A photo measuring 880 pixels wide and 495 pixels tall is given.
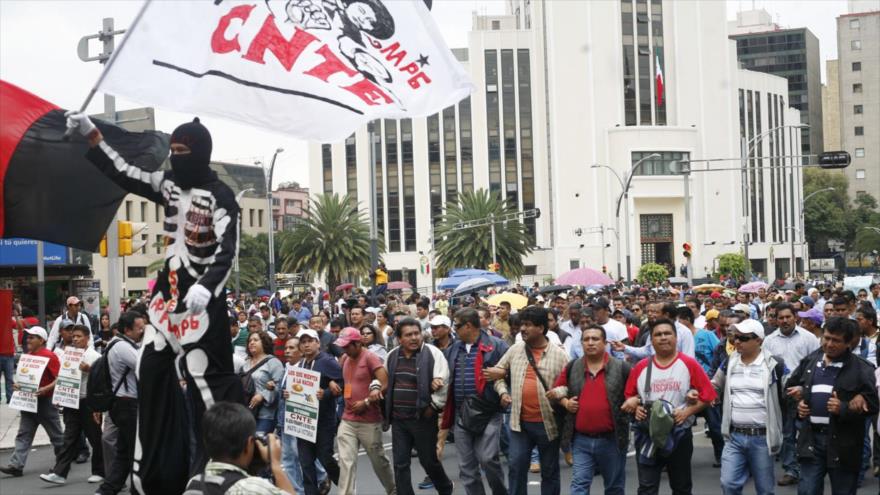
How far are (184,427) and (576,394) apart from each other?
3853mm

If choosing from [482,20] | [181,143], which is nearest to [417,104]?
[181,143]

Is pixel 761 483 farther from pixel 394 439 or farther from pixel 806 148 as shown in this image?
pixel 806 148

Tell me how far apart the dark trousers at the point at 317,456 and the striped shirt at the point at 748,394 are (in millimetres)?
4045

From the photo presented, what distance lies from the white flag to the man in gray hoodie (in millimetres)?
3811

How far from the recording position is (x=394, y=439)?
10445mm

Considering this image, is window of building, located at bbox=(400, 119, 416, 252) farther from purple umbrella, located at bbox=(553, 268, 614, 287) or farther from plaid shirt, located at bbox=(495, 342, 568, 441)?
plaid shirt, located at bbox=(495, 342, 568, 441)

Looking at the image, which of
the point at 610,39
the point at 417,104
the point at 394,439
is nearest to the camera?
the point at 417,104

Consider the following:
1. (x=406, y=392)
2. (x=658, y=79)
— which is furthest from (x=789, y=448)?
Result: (x=658, y=79)

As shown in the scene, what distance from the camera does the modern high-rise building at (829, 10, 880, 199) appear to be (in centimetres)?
12031

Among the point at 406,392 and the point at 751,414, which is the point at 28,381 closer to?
the point at 406,392

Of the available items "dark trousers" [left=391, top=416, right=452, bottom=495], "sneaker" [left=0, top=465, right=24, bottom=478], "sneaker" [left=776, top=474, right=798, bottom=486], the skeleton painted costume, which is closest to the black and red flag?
the skeleton painted costume

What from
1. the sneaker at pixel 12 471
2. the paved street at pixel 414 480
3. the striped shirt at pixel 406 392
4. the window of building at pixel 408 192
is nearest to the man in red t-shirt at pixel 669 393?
the striped shirt at pixel 406 392

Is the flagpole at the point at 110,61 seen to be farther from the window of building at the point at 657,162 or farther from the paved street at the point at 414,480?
the window of building at the point at 657,162

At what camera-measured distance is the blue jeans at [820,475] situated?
873 cm
